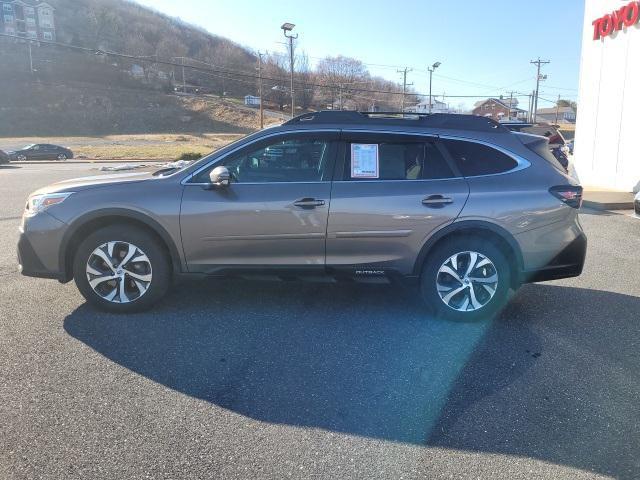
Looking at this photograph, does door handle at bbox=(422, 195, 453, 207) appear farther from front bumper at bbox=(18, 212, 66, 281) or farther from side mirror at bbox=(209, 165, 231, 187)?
front bumper at bbox=(18, 212, 66, 281)

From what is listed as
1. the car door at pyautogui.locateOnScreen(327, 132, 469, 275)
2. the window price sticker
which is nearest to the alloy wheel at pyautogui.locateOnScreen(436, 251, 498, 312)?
the car door at pyautogui.locateOnScreen(327, 132, 469, 275)

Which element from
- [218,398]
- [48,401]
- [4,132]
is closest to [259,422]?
[218,398]

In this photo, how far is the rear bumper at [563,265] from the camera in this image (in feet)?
14.8

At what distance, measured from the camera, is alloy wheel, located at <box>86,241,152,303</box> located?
4.45 metres

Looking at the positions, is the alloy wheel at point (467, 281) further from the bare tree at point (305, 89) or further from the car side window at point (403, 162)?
the bare tree at point (305, 89)

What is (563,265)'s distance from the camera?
14.9ft

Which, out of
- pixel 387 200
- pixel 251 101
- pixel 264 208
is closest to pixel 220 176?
pixel 264 208

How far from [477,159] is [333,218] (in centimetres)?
140

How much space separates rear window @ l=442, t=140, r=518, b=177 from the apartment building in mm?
143760

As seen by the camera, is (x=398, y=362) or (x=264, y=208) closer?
(x=398, y=362)

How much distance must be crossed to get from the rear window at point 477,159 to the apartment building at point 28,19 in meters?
144

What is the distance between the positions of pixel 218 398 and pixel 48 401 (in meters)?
1.03

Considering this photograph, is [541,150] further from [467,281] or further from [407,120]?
[467,281]

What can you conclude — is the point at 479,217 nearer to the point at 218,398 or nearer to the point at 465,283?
the point at 465,283
